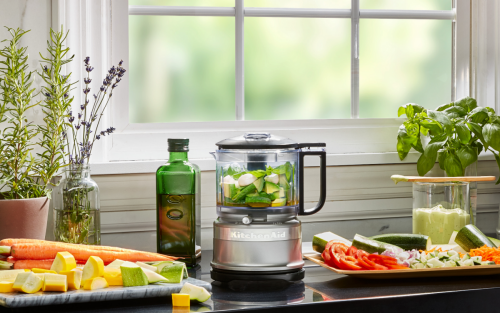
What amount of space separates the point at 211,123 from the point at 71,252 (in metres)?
0.68

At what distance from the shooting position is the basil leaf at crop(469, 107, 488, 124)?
1487 millimetres

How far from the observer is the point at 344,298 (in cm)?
90

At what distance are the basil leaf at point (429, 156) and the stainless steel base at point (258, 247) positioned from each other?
Result: 0.64 metres

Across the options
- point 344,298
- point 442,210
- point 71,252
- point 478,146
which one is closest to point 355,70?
point 478,146

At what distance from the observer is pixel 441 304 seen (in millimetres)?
909

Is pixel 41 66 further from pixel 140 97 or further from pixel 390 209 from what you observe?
pixel 390 209

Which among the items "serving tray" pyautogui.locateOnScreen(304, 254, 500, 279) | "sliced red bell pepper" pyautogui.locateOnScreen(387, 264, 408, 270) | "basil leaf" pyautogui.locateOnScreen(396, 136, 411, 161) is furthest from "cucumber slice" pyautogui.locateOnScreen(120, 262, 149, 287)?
"basil leaf" pyautogui.locateOnScreen(396, 136, 411, 161)

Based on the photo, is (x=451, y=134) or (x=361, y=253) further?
(x=451, y=134)

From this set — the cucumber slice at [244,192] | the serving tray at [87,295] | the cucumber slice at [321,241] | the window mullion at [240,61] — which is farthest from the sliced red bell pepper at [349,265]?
the window mullion at [240,61]

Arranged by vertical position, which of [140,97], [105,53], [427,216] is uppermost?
[105,53]

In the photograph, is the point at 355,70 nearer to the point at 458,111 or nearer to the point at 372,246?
the point at 458,111

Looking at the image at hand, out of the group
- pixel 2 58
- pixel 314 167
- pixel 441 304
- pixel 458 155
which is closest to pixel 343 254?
pixel 441 304

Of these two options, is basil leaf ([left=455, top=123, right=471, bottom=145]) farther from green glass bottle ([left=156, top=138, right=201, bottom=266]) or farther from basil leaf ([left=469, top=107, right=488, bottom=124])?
green glass bottle ([left=156, top=138, right=201, bottom=266])

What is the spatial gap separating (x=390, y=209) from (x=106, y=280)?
3.19ft
